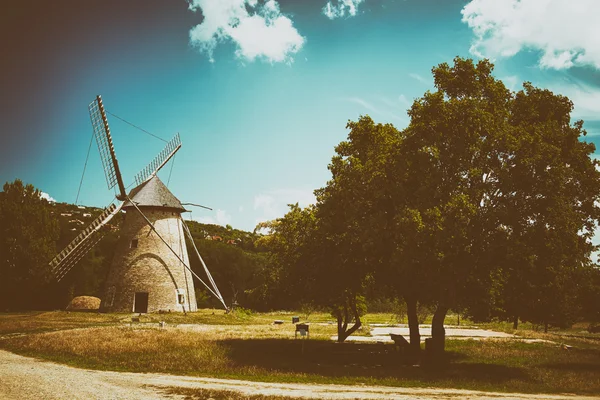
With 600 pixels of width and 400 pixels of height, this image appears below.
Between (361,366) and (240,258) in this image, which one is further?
(240,258)

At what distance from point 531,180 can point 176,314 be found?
33520 millimetres

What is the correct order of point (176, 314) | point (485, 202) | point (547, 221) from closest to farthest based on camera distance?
point (547, 221) < point (485, 202) < point (176, 314)

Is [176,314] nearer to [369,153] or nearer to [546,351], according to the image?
[369,153]

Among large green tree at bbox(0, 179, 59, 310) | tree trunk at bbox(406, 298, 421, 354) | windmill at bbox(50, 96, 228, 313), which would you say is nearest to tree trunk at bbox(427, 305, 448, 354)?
tree trunk at bbox(406, 298, 421, 354)

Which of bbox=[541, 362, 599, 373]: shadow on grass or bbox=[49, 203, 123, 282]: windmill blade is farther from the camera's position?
bbox=[49, 203, 123, 282]: windmill blade

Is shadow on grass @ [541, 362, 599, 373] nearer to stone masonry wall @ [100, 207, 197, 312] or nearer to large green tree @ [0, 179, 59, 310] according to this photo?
stone masonry wall @ [100, 207, 197, 312]

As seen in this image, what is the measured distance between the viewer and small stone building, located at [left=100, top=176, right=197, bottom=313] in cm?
4119

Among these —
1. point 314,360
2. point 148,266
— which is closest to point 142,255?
point 148,266

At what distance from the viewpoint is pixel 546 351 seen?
23906 mm

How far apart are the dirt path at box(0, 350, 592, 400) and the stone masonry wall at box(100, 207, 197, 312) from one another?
26222 millimetres

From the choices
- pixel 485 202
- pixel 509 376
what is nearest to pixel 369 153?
pixel 485 202

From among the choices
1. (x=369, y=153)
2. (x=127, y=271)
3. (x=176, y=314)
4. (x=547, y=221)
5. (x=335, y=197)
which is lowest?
(x=176, y=314)

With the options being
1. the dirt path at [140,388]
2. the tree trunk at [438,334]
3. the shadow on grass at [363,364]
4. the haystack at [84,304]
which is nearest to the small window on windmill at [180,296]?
the haystack at [84,304]

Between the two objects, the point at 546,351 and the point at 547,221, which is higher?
the point at 547,221
